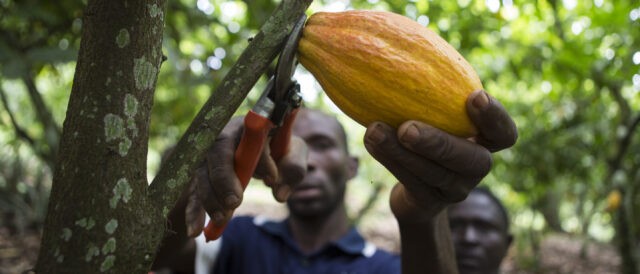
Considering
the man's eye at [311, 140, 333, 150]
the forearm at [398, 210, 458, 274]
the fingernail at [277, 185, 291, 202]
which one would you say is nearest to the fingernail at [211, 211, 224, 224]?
the fingernail at [277, 185, 291, 202]

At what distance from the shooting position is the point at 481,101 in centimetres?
91

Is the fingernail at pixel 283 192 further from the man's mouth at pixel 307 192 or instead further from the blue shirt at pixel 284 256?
the man's mouth at pixel 307 192

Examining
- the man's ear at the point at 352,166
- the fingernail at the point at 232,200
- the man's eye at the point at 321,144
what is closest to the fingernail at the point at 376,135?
the fingernail at the point at 232,200

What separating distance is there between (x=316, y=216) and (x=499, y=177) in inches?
217

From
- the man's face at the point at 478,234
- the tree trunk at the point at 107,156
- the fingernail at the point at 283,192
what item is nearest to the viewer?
the tree trunk at the point at 107,156

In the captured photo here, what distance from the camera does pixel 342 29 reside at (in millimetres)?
999

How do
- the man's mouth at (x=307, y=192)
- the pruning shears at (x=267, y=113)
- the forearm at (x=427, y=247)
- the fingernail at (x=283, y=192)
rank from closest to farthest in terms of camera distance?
the pruning shears at (x=267, y=113)
the fingernail at (x=283, y=192)
the forearm at (x=427, y=247)
the man's mouth at (x=307, y=192)

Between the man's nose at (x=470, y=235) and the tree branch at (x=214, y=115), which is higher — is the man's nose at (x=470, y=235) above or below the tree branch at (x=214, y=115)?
above

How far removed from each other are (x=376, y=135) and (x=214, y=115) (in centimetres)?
27

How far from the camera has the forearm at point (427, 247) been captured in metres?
1.35

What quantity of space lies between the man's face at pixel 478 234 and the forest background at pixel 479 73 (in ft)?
2.29

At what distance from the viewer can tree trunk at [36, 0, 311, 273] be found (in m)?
0.79

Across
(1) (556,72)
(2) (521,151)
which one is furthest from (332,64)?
(2) (521,151)

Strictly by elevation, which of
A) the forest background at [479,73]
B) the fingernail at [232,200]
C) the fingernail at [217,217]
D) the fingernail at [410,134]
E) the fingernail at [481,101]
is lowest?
the fingernail at [217,217]
